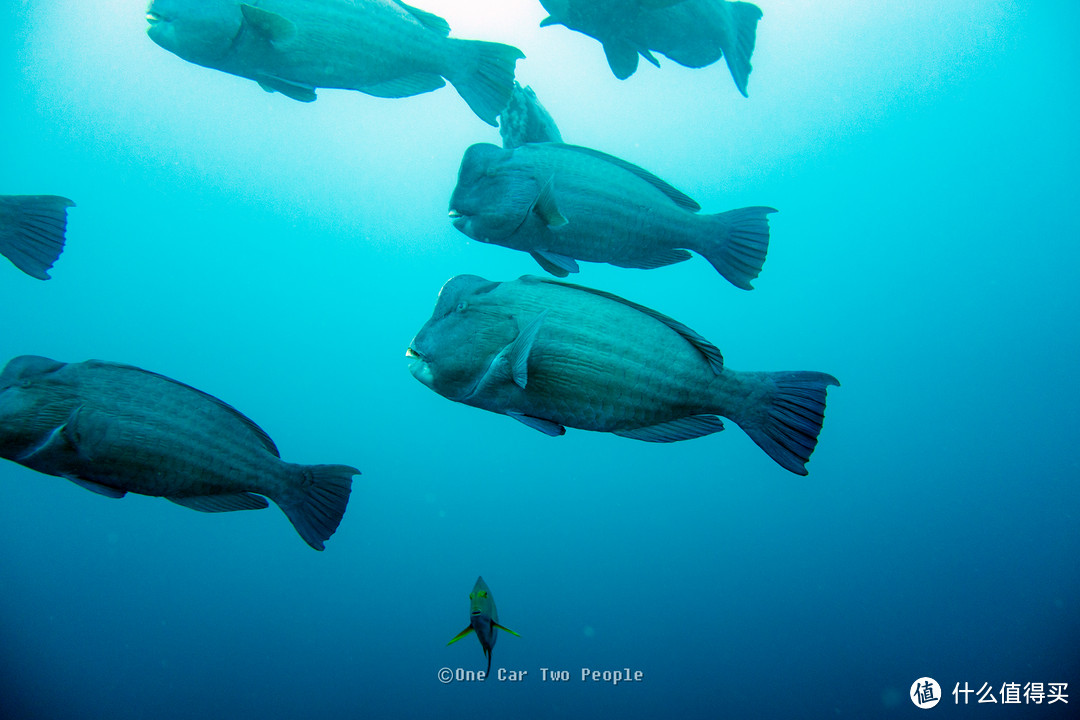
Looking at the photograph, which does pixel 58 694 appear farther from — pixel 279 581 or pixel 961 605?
pixel 961 605

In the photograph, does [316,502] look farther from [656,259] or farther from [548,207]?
[656,259]

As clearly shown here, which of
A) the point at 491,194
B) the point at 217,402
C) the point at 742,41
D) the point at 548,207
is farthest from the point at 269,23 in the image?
the point at 742,41

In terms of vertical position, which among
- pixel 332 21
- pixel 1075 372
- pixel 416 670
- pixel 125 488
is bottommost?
pixel 416 670

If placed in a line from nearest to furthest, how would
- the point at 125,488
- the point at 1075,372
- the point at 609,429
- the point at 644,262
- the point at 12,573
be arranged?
the point at 609,429, the point at 125,488, the point at 644,262, the point at 12,573, the point at 1075,372

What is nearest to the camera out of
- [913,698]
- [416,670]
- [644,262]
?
[644,262]

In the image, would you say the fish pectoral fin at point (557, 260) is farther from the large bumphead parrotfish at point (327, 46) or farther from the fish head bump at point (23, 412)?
the fish head bump at point (23, 412)

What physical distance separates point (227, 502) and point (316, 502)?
371 millimetres

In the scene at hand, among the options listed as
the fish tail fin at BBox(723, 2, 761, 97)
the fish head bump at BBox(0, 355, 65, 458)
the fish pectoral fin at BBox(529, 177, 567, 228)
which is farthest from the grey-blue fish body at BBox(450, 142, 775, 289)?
the fish head bump at BBox(0, 355, 65, 458)

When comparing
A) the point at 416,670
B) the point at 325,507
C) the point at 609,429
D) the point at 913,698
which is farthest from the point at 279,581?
the point at 913,698

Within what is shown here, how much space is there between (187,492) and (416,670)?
899cm

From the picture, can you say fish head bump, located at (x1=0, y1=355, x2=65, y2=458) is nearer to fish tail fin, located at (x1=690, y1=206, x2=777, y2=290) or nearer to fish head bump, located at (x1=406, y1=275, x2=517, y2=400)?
fish head bump, located at (x1=406, y1=275, x2=517, y2=400)

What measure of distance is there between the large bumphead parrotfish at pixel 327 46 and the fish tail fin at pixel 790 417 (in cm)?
202

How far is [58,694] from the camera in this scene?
29.5 ft

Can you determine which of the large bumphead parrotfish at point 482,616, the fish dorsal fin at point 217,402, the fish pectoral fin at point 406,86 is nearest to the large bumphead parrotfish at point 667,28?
the fish pectoral fin at point 406,86
